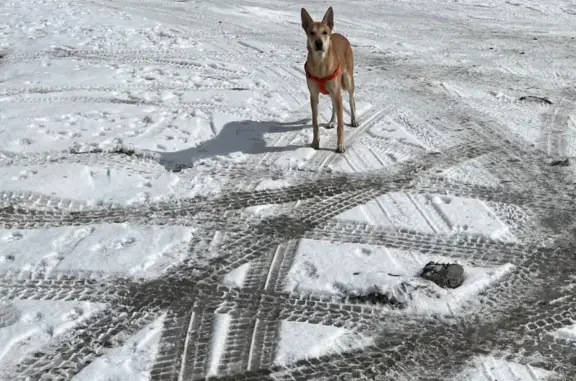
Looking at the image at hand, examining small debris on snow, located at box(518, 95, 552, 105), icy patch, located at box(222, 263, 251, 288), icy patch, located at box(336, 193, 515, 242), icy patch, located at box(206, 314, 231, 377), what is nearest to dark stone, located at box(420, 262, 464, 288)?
icy patch, located at box(336, 193, 515, 242)

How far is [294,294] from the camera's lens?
170 inches

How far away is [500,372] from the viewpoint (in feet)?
11.8

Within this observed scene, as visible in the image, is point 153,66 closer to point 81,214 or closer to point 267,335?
point 81,214

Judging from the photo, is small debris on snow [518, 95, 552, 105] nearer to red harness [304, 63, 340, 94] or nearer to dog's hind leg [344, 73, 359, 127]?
dog's hind leg [344, 73, 359, 127]

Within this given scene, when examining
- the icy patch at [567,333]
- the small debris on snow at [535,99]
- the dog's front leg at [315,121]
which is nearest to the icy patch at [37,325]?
the icy patch at [567,333]

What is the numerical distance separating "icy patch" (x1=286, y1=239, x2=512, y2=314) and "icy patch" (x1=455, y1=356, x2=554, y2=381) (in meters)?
0.50

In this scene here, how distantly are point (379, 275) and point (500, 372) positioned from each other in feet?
3.73

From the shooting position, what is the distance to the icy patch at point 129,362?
3.56 meters

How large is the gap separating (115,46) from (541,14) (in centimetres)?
912

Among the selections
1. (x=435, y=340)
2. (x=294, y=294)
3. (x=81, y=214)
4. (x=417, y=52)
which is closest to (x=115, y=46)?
(x=417, y=52)

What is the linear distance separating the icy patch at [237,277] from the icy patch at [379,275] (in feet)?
1.08

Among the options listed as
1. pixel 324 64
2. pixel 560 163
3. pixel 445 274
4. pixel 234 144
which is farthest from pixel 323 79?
pixel 445 274

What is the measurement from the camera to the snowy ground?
379 centimetres

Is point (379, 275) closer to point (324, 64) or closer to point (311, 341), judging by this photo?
point (311, 341)
